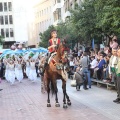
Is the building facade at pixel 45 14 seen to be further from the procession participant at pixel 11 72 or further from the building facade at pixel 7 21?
the procession participant at pixel 11 72

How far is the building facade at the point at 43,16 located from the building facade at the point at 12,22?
3.49 m

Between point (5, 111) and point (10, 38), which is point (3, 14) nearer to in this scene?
point (10, 38)

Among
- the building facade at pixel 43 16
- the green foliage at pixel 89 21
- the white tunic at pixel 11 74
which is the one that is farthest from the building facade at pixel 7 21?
the white tunic at pixel 11 74

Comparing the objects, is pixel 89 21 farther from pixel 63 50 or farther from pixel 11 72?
pixel 63 50

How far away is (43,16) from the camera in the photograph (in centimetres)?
8750

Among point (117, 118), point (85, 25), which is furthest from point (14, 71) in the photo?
point (117, 118)

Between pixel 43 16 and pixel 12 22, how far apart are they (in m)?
8.71

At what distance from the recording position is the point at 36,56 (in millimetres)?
32312

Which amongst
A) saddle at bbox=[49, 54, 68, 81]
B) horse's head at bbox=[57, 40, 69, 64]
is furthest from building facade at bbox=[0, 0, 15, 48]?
horse's head at bbox=[57, 40, 69, 64]

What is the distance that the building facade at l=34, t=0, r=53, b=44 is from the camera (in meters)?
81.6

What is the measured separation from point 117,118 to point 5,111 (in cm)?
401

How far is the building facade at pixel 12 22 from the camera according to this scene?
90188mm

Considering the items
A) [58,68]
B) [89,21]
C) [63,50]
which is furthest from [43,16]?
[63,50]

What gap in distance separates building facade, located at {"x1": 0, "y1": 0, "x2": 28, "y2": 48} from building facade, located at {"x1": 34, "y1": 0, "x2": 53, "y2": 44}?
349cm
